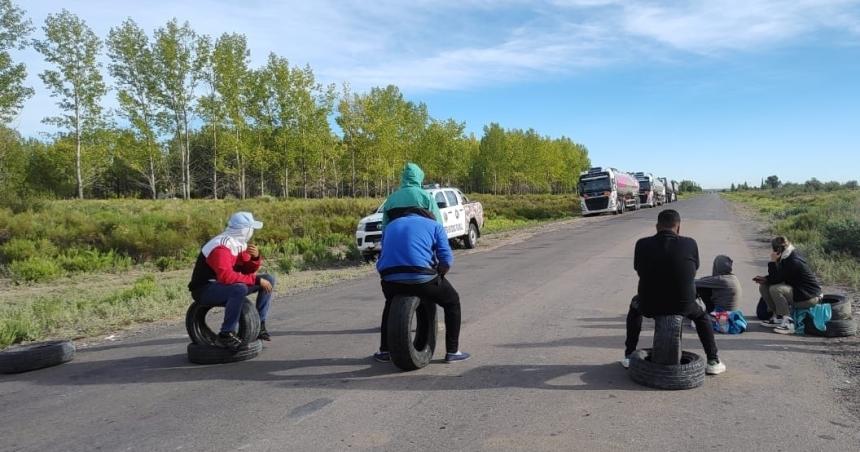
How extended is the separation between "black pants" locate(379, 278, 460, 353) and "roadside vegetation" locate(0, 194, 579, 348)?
4851 millimetres

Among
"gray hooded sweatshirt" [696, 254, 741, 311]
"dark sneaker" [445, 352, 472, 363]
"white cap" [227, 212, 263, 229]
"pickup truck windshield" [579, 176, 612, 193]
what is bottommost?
"dark sneaker" [445, 352, 472, 363]

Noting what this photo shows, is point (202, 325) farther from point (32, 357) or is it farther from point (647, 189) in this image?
point (647, 189)

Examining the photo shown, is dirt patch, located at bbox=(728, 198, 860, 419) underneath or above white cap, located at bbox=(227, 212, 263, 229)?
underneath

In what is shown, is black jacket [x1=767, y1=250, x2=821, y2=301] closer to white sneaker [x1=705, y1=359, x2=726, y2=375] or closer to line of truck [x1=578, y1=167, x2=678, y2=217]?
white sneaker [x1=705, y1=359, x2=726, y2=375]

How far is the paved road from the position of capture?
3928 mm

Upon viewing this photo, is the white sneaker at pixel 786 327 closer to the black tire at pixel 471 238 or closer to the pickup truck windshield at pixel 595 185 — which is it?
the black tire at pixel 471 238

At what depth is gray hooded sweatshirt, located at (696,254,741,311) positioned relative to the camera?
7012 millimetres

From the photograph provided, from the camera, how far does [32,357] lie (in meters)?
5.98

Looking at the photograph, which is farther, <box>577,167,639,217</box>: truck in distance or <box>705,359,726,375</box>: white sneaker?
<box>577,167,639,217</box>: truck in distance

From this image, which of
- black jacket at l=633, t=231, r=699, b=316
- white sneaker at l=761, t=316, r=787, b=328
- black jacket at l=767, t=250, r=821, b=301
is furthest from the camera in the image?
white sneaker at l=761, t=316, r=787, b=328

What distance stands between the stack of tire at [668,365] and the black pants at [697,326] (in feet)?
0.58

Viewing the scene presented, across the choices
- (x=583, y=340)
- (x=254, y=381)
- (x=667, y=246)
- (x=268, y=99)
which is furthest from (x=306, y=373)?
(x=268, y=99)

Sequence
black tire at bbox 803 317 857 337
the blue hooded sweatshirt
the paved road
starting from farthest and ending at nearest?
1. black tire at bbox 803 317 857 337
2. the blue hooded sweatshirt
3. the paved road

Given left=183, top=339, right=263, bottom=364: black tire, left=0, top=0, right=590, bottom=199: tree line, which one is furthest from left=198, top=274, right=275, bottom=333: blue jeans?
left=0, top=0, right=590, bottom=199: tree line
